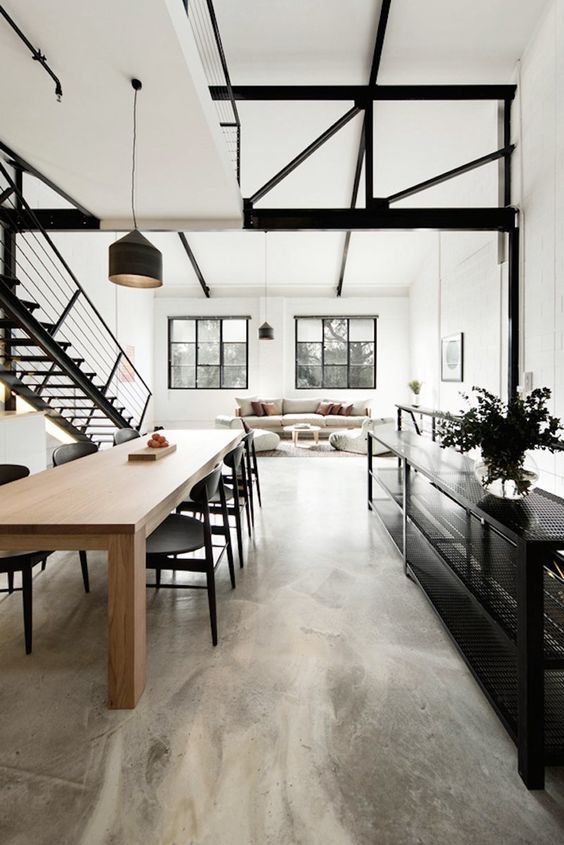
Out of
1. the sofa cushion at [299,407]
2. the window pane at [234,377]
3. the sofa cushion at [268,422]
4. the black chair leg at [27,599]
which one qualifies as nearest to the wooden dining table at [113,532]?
the black chair leg at [27,599]

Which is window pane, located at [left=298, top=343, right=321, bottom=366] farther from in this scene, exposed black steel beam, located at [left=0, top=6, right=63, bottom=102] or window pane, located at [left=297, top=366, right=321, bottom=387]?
exposed black steel beam, located at [left=0, top=6, right=63, bottom=102]

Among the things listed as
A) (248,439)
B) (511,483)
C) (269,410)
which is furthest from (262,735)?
(269,410)

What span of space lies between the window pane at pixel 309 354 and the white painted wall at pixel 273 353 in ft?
0.69

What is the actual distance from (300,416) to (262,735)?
8514mm

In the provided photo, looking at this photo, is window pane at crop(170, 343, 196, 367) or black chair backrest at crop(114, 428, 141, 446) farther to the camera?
window pane at crop(170, 343, 196, 367)

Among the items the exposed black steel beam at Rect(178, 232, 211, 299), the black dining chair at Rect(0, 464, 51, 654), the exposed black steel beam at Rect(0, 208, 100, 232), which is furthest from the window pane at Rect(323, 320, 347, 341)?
the black dining chair at Rect(0, 464, 51, 654)

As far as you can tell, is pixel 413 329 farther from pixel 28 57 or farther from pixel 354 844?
pixel 354 844

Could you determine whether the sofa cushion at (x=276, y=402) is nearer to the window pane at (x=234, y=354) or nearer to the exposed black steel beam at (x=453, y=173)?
the window pane at (x=234, y=354)

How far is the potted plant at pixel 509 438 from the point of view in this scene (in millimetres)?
1757

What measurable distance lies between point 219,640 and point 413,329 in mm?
9362

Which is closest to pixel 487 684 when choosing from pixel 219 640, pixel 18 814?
pixel 219 640

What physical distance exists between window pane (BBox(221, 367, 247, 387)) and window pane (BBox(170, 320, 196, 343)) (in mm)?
1135

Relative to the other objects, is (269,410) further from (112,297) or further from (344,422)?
(112,297)

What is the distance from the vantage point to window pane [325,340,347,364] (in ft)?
35.8
